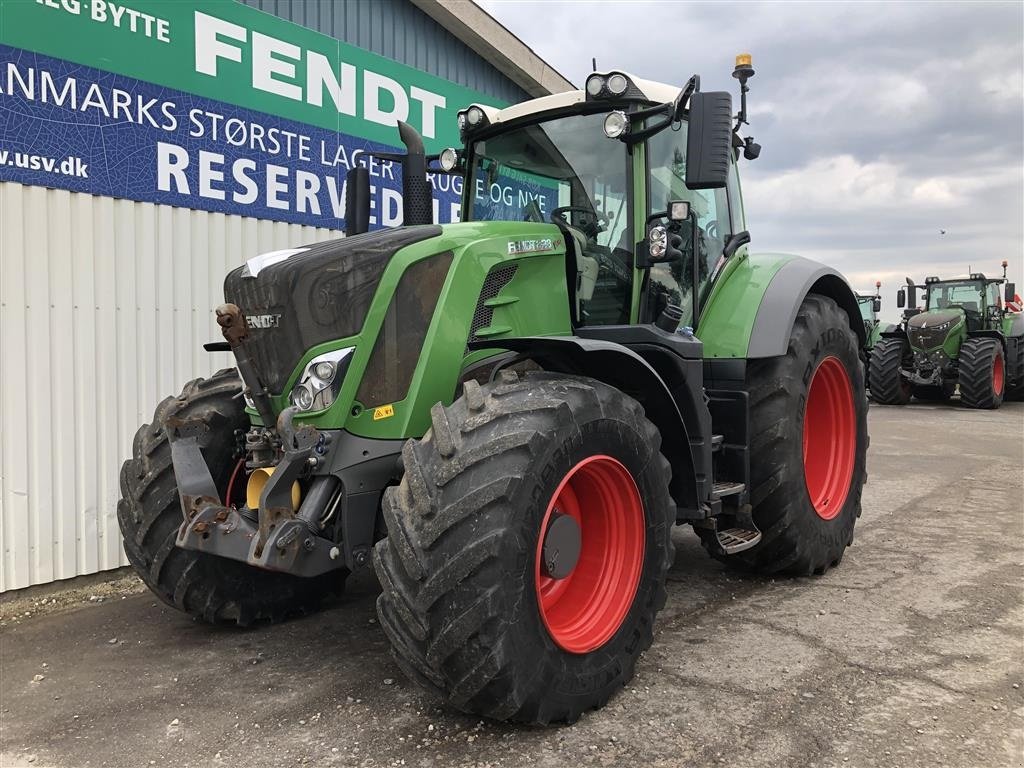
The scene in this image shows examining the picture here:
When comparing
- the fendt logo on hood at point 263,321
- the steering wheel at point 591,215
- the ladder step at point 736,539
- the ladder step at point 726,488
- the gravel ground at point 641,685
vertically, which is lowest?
the gravel ground at point 641,685

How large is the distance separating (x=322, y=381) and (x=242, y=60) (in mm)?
3565

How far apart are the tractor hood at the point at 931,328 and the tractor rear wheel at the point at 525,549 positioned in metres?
15.0

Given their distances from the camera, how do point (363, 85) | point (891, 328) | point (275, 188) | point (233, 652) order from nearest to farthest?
point (233, 652) < point (275, 188) < point (363, 85) < point (891, 328)

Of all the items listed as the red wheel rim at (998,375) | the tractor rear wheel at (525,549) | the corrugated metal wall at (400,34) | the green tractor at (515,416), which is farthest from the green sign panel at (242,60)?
the red wheel rim at (998,375)

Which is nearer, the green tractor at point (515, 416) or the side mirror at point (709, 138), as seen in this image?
the green tractor at point (515, 416)

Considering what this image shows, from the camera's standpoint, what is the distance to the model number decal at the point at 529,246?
3545 mm

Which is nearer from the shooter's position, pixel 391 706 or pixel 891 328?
pixel 391 706

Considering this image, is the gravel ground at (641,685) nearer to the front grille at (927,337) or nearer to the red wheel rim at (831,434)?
the red wheel rim at (831,434)

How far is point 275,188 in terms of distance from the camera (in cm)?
597

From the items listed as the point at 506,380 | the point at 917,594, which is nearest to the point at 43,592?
the point at 506,380

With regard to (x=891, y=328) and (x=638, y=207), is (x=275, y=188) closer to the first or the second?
(x=638, y=207)

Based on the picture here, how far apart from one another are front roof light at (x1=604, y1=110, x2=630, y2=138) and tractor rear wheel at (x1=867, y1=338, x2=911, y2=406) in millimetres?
14591

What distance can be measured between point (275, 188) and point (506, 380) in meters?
3.64

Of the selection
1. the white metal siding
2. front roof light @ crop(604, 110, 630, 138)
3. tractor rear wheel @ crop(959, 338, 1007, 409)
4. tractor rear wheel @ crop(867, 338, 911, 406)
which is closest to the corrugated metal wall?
the white metal siding
